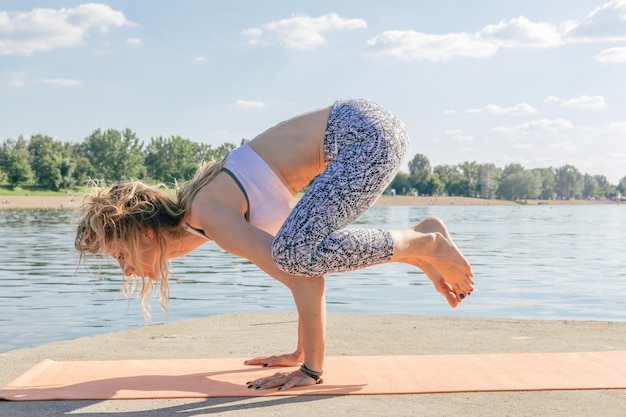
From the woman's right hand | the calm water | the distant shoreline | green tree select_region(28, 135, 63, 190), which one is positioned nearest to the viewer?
the woman's right hand

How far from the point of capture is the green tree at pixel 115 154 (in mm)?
Result: 98875

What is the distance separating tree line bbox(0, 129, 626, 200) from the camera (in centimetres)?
8662

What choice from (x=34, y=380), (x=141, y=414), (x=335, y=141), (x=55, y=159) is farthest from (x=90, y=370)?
(x=55, y=159)

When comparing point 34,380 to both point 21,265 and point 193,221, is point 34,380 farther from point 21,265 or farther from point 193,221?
point 21,265

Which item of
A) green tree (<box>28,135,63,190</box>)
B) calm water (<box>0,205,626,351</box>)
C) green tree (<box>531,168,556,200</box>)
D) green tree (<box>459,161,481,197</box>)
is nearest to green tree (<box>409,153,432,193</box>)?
green tree (<box>459,161,481,197</box>)

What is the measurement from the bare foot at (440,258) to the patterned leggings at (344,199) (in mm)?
163

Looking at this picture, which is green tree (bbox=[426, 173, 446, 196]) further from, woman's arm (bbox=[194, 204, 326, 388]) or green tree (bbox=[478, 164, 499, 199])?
woman's arm (bbox=[194, 204, 326, 388])

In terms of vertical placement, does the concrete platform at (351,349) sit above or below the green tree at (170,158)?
below

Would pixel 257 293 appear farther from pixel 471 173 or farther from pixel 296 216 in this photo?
pixel 471 173

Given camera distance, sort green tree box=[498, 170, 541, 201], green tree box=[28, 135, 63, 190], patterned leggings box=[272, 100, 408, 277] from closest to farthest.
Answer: patterned leggings box=[272, 100, 408, 277], green tree box=[28, 135, 63, 190], green tree box=[498, 170, 541, 201]

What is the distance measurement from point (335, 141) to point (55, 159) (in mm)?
87421

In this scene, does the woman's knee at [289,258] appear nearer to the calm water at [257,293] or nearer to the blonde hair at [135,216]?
the blonde hair at [135,216]

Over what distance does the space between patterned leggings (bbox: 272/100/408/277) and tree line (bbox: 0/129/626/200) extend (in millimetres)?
43145

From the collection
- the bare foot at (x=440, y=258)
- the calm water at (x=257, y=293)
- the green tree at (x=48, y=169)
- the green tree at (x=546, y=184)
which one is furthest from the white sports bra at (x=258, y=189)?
the green tree at (x=546, y=184)
